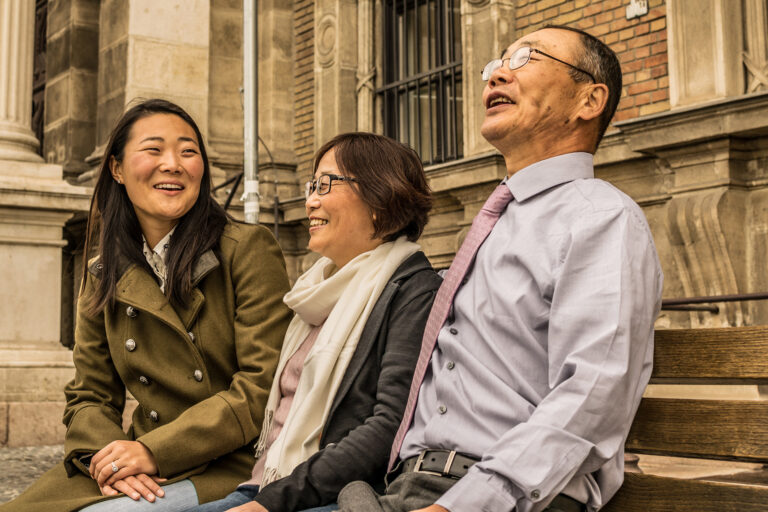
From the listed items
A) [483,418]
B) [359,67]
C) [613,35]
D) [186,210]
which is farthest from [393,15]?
[483,418]

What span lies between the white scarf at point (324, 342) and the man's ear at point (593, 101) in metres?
0.69

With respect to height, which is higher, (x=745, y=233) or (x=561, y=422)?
(x=745, y=233)

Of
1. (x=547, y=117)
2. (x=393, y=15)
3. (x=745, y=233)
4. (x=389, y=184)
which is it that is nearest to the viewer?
(x=547, y=117)

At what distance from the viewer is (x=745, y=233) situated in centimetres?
794

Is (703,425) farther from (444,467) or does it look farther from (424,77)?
(424,77)

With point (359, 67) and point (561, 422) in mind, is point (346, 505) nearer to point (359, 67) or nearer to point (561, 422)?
point (561, 422)

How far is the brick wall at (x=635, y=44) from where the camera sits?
8.53 metres

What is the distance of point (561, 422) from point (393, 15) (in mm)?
10941

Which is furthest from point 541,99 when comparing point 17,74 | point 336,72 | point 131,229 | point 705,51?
point 336,72

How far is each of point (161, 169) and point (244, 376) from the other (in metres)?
0.70

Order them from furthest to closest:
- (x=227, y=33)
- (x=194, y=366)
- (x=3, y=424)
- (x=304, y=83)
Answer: (x=304, y=83), (x=227, y=33), (x=3, y=424), (x=194, y=366)

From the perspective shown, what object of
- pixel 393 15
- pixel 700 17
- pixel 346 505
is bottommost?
pixel 346 505

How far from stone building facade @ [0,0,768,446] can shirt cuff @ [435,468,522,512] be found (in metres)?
6.02

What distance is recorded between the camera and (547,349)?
217 cm
